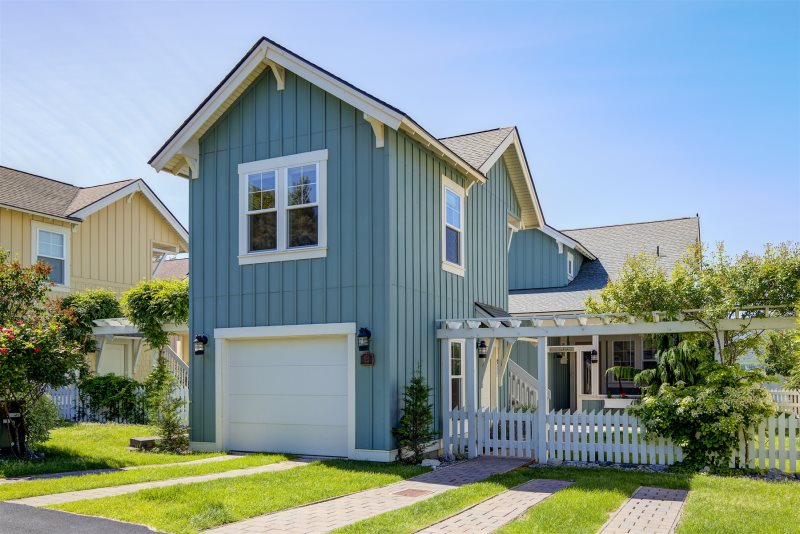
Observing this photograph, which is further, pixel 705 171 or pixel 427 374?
pixel 705 171

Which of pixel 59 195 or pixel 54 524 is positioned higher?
pixel 59 195

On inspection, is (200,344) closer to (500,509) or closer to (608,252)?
(500,509)

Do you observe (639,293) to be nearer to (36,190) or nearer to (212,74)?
(212,74)

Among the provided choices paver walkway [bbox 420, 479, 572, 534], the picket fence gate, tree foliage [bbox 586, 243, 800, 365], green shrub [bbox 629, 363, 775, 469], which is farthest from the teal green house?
green shrub [bbox 629, 363, 775, 469]

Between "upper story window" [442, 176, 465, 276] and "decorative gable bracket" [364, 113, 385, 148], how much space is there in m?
2.51

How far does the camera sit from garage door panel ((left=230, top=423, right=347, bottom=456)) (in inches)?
492

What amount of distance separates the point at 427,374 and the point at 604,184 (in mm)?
11794

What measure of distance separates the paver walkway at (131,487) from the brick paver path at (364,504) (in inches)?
85.8

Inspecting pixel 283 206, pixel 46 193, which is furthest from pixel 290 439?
pixel 46 193

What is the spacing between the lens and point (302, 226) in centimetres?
1291

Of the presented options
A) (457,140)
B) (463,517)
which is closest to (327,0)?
(457,140)

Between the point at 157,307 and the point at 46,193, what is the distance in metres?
7.42

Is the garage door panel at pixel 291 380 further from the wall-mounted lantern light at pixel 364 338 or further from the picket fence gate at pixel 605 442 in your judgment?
the picket fence gate at pixel 605 442

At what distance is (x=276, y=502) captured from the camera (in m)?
8.41
